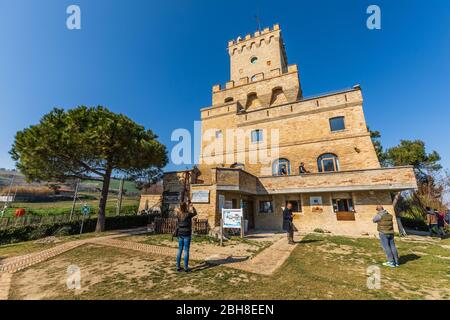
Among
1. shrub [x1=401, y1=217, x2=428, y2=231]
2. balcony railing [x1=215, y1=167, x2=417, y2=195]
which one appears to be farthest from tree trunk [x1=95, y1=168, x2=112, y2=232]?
shrub [x1=401, y1=217, x2=428, y2=231]

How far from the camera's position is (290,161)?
16812mm

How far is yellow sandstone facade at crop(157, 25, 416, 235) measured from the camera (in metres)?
12.5

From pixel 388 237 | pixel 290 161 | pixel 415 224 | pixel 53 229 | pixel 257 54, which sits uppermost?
pixel 257 54

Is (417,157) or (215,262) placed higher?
(417,157)

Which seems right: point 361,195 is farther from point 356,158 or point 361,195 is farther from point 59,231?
point 59,231

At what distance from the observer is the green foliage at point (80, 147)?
1086 cm

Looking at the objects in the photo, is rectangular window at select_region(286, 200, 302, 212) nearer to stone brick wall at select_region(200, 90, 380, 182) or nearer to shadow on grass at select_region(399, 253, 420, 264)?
stone brick wall at select_region(200, 90, 380, 182)

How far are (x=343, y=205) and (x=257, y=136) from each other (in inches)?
375

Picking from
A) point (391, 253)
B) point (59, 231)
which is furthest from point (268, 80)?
point (59, 231)

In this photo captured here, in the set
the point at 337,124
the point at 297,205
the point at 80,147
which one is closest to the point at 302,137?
the point at 337,124

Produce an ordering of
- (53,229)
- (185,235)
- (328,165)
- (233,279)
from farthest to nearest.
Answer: (328,165) < (53,229) < (185,235) < (233,279)

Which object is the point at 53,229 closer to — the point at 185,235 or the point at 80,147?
the point at 80,147

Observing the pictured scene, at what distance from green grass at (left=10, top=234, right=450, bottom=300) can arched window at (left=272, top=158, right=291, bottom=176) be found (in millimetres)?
9874

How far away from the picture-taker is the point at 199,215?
39.3 ft
